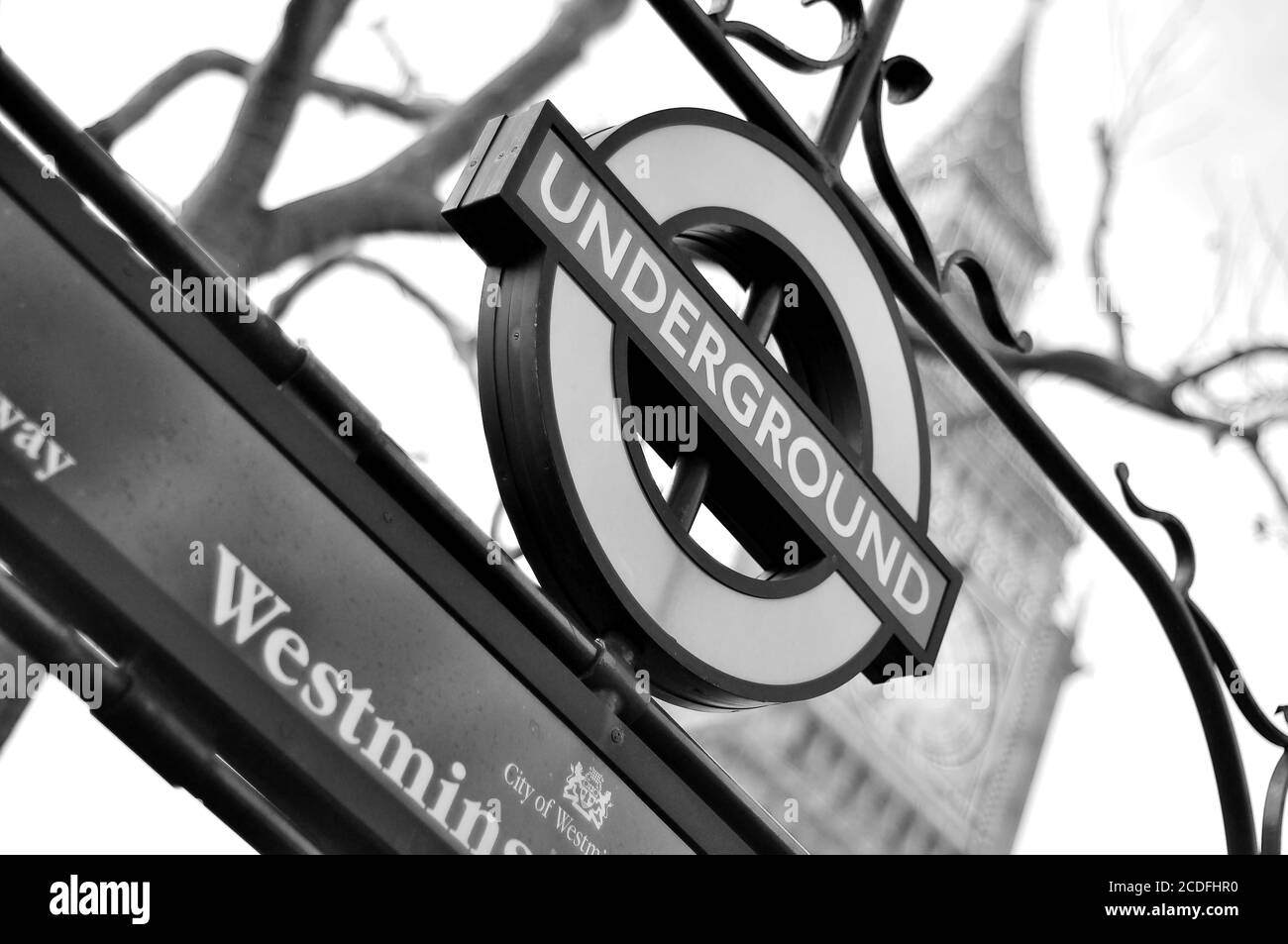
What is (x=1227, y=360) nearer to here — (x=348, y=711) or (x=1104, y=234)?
(x=1104, y=234)

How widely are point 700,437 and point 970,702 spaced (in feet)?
194

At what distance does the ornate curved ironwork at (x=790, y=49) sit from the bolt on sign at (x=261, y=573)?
4.78 ft

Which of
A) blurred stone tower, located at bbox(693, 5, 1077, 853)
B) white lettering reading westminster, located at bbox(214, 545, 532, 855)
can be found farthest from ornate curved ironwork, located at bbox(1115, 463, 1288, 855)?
blurred stone tower, located at bbox(693, 5, 1077, 853)

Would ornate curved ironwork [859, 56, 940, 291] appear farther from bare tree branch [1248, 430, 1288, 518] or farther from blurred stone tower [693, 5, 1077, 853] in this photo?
blurred stone tower [693, 5, 1077, 853]

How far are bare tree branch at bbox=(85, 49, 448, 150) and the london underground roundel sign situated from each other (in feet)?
9.10

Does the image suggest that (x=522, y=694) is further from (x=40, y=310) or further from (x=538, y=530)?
(x=40, y=310)

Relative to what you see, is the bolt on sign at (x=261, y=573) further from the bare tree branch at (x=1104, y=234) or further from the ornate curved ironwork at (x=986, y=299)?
the bare tree branch at (x=1104, y=234)

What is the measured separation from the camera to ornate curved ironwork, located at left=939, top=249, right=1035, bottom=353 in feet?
12.0

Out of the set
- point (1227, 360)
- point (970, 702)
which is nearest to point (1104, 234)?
point (1227, 360)

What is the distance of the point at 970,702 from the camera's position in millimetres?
59688

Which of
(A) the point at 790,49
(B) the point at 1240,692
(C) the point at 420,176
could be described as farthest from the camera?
(C) the point at 420,176
